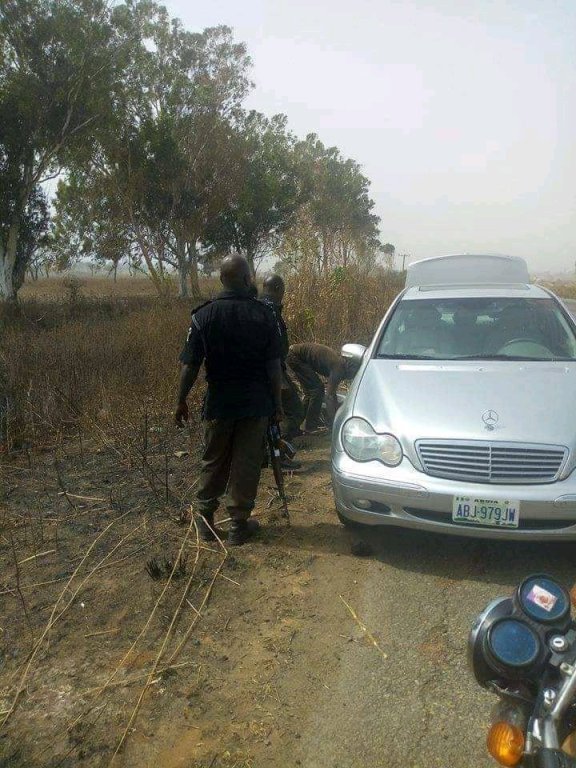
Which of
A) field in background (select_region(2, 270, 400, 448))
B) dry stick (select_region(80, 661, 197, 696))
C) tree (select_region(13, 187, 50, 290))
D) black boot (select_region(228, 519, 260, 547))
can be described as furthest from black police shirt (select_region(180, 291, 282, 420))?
tree (select_region(13, 187, 50, 290))

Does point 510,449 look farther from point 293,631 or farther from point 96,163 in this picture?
point 96,163

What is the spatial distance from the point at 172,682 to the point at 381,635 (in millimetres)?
1018

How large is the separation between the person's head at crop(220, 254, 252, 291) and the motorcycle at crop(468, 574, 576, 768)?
283 centimetres

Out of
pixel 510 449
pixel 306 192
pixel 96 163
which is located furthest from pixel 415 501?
pixel 306 192

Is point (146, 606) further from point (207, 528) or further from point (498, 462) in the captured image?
point (498, 462)

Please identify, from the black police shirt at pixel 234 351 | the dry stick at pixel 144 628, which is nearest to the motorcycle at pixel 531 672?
the dry stick at pixel 144 628

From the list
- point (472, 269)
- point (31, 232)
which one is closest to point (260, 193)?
point (31, 232)

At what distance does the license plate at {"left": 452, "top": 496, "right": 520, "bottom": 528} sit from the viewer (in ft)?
11.2

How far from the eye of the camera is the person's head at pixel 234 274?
3980 millimetres

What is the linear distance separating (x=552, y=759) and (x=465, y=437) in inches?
90.7

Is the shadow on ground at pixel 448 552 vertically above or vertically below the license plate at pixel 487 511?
below

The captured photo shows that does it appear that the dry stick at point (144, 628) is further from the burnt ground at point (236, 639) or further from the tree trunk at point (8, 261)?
the tree trunk at point (8, 261)

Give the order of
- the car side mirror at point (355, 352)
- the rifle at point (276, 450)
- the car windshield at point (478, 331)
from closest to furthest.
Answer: the rifle at point (276, 450) → the car windshield at point (478, 331) → the car side mirror at point (355, 352)

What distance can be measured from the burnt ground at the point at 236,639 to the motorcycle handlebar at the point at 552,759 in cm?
103
